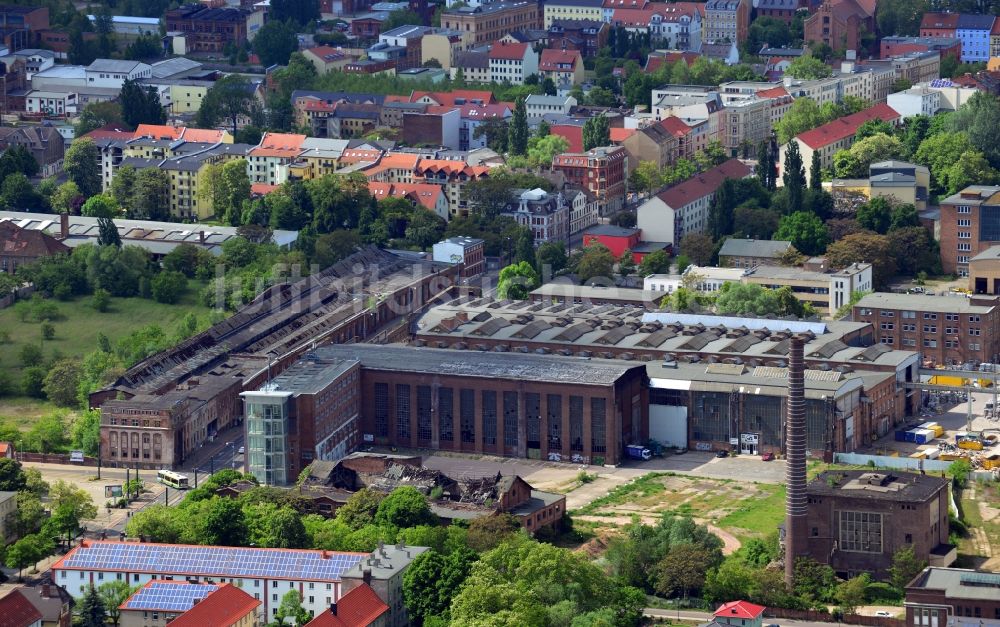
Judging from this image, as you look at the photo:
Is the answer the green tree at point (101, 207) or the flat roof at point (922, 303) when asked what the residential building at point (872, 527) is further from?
the green tree at point (101, 207)

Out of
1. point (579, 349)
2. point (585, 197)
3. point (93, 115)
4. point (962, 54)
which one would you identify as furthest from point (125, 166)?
point (962, 54)

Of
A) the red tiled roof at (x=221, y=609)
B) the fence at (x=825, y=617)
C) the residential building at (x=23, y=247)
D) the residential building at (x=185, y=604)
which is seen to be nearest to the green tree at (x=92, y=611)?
the residential building at (x=185, y=604)

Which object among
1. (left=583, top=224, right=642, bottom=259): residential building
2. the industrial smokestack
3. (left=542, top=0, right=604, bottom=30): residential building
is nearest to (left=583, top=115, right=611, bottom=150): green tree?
(left=583, top=224, right=642, bottom=259): residential building

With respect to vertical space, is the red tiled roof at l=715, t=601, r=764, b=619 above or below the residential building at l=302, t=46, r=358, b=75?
below

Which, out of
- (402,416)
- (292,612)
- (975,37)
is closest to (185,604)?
(292,612)

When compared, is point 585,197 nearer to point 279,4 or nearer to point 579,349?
point 579,349

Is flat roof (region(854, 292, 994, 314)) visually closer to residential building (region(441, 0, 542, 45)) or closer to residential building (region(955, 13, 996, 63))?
residential building (region(955, 13, 996, 63))
